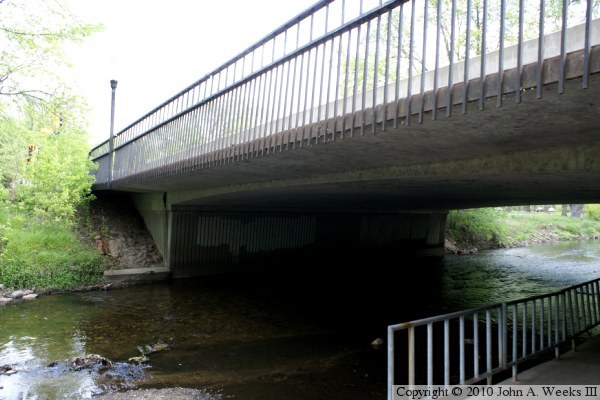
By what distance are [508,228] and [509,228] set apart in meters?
0.29

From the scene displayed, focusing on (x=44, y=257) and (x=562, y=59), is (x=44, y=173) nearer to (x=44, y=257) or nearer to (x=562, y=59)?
(x=44, y=257)

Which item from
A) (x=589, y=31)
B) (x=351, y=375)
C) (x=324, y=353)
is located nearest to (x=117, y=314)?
(x=324, y=353)

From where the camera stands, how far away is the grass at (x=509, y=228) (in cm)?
2788

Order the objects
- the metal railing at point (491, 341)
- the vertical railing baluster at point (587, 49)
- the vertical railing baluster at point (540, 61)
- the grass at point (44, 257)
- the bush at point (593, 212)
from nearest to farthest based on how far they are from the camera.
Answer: the vertical railing baluster at point (587, 49), the vertical railing baluster at point (540, 61), the metal railing at point (491, 341), the grass at point (44, 257), the bush at point (593, 212)

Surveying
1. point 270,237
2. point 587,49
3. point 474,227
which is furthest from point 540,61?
point 474,227

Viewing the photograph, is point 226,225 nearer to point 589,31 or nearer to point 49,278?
point 49,278

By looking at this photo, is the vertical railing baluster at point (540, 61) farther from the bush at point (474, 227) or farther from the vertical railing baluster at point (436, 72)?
the bush at point (474, 227)

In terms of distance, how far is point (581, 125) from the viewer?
4000 millimetres

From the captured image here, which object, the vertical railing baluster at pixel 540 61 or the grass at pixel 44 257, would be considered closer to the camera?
the vertical railing baluster at pixel 540 61

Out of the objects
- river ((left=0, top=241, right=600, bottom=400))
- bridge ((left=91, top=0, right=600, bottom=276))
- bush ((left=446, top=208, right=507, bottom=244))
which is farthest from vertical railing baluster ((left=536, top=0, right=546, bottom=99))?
bush ((left=446, top=208, right=507, bottom=244))

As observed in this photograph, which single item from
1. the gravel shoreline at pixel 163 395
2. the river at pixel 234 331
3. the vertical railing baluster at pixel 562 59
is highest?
the vertical railing baluster at pixel 562 59

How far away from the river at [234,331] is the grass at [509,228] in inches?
426

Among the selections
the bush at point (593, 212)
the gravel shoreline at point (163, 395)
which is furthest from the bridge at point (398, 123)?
the bush at point (593, 212)

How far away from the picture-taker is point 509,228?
1298 inches
